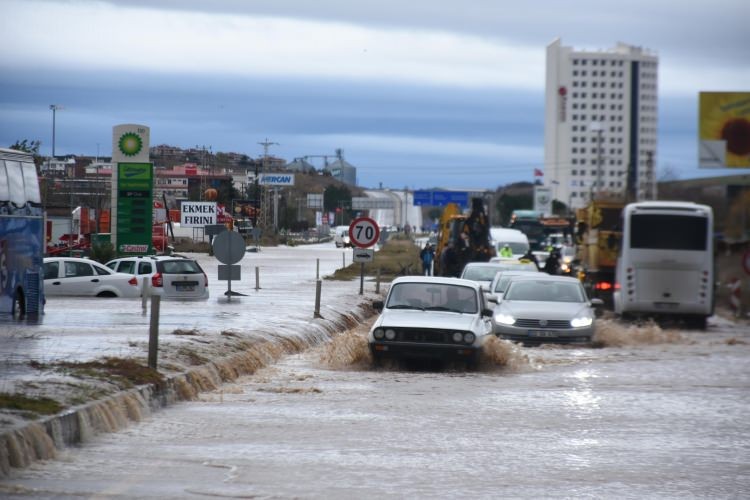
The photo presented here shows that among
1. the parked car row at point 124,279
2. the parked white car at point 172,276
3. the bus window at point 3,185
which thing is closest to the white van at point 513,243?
the parked white car at point 172,276

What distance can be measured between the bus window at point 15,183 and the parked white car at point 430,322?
8.27 meters

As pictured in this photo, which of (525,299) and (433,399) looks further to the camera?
(525,299)

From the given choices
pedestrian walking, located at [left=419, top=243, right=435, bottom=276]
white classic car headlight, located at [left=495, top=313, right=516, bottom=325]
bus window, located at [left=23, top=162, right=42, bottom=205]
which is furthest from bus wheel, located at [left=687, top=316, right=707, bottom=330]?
pedestrian walking, located at [left=419, top=243, right=435, bottom=276]

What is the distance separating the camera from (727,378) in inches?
757

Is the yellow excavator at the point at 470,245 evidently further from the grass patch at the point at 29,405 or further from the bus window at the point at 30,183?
the grass patch at the point at 29,405

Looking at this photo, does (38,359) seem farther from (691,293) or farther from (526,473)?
(691,293)

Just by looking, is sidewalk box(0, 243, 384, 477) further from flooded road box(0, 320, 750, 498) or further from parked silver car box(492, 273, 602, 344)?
parked silver car box(492, 273, 602, 344)

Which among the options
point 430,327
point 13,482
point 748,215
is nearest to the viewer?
point 13,482

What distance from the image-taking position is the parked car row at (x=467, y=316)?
18.2 meters

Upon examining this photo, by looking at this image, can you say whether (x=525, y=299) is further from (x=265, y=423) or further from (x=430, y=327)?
(x=265, y=423)

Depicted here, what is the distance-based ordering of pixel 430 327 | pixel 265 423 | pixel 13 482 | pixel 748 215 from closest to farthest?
pixel 13 482
pixel 265 423
pixel 430 327
pixel 748 215

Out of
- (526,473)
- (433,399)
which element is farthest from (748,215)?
(526,473)

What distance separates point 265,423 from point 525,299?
504 inches

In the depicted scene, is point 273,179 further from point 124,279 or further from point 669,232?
point 669,232
